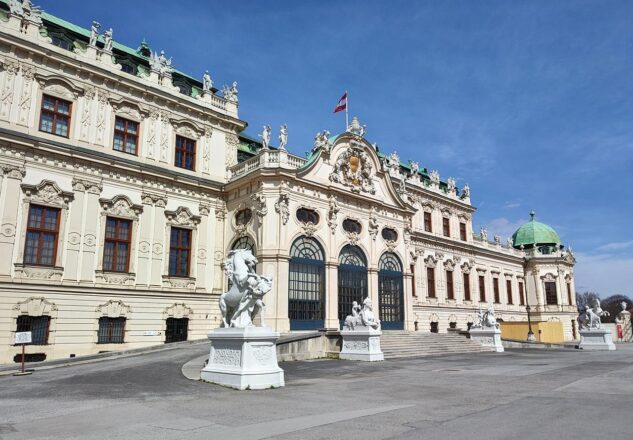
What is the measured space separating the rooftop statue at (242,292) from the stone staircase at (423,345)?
11.9 metres

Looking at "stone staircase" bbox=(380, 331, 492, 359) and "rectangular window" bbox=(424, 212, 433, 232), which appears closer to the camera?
"stone staircase" bbox=(380, 331, 492, 359)

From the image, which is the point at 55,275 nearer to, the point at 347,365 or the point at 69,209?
the point at 69,209


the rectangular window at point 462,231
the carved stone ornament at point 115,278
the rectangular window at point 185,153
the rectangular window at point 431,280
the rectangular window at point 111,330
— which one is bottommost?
the rectangular window at point 111,330

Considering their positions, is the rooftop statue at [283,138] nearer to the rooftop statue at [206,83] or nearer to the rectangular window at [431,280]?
the rooftop statue at [206,83]

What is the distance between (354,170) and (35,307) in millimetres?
20279

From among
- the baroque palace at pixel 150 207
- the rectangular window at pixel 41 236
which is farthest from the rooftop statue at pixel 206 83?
the rectangular window at pixel 41 236

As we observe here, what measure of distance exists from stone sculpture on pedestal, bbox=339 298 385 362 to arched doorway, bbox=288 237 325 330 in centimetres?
512

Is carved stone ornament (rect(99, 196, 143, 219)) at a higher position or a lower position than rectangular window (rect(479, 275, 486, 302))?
higher

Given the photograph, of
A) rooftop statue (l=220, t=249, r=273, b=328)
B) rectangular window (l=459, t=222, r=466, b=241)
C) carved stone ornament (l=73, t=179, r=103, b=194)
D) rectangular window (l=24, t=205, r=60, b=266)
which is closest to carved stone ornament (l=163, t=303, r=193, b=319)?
rectangular window (l=24, t=205, r=60, b=266)

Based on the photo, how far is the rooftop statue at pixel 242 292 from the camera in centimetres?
1332

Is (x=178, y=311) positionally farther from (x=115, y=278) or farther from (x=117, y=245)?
(x=117, y=245)

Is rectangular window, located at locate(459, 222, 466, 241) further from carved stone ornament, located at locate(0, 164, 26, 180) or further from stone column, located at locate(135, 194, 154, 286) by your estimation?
carved stone ornament, located at locate(0, 164, 26, 180)

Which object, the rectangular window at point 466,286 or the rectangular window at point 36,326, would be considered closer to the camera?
the rectangular window at point 36,326

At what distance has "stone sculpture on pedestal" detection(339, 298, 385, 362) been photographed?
21.8m
